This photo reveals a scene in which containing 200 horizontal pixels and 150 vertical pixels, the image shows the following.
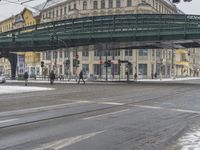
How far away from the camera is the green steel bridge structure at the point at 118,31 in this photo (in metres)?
55.0

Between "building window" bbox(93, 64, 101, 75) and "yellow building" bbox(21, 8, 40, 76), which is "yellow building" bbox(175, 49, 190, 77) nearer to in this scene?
"building window" bbox(93, 64, 101, 75)

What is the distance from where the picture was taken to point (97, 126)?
12.9m

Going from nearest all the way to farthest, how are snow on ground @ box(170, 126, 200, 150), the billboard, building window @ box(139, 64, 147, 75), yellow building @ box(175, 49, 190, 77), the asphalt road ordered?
snow on ground @ box(170, 126, 200, 150) → the asphalt road → the billboard → building window @ box(139, 64, 147, 75) → yellow building @ box(175, 49, 190, 77)

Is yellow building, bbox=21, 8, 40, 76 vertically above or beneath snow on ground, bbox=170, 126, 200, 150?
above

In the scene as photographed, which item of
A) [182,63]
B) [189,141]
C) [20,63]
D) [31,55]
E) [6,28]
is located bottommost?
[189,141]

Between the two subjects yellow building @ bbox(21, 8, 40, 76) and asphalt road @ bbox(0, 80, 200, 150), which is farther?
yellow building @ bbox(21, 8, 40, 76)

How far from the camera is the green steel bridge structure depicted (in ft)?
181

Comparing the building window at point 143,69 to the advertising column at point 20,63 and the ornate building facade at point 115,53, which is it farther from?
the advertising column at point 20,63

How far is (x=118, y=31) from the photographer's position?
5878cm

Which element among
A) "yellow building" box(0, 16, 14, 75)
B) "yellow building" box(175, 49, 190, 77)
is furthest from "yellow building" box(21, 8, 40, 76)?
"yellow building" box(175, 49, 190, 77)

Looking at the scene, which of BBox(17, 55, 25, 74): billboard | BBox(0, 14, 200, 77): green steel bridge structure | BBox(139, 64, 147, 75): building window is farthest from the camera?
BBox(139, 64, 147, 75): building window

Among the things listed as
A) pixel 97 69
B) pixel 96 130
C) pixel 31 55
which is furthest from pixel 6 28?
pixel 96 130

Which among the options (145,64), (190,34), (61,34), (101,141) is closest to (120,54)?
(145,64)

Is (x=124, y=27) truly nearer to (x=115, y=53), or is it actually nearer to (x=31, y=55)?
(x=115, y=53)
